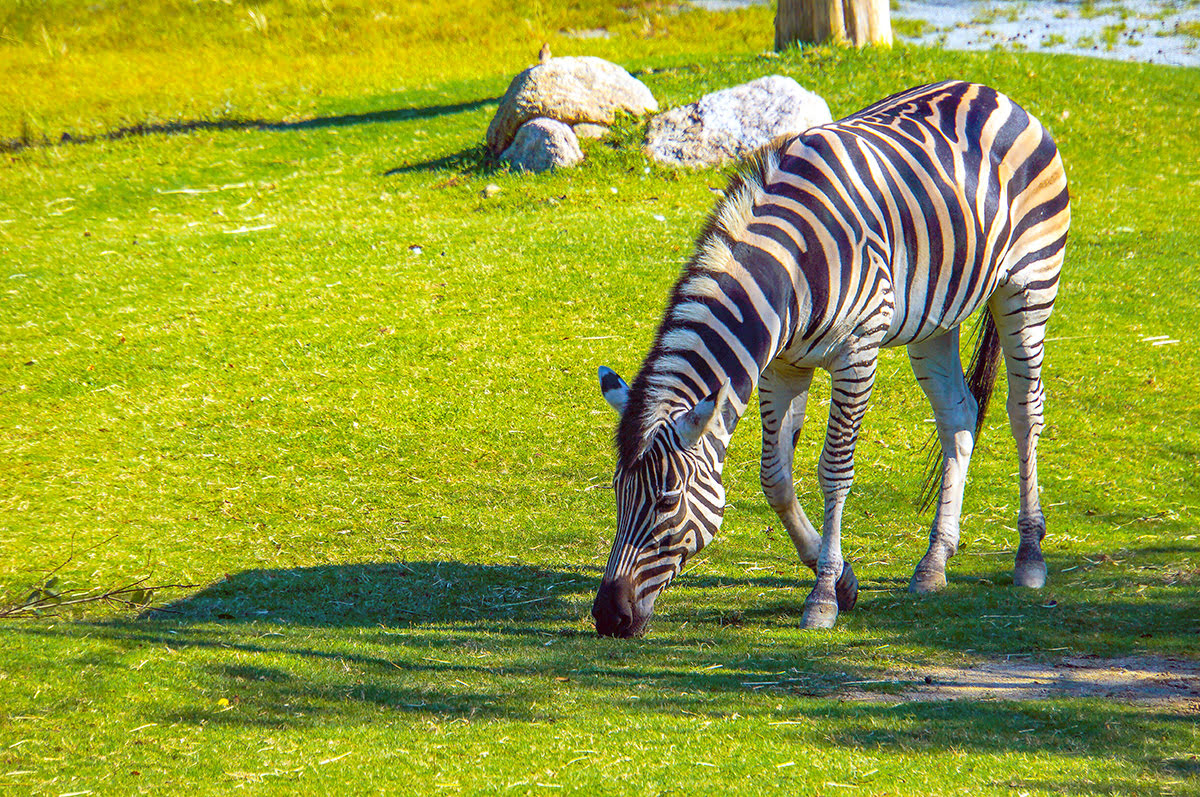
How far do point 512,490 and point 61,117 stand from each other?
1491 centimetres

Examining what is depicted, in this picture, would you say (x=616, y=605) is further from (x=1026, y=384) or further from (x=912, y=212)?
(x=1026, y=384)

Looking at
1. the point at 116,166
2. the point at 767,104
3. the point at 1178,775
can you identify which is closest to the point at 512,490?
the point at 1178,775

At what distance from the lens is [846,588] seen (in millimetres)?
6148

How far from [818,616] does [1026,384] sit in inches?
90.3

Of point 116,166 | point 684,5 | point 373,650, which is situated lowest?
point 373,650

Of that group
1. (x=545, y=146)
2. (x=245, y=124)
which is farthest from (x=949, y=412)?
(x=245, y=124)

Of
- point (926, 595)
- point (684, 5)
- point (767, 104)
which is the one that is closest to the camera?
point (926, 595)

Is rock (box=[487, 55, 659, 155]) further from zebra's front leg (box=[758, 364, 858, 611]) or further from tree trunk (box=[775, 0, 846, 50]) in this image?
zebra's front leg (box=[758, 364, 858, 611])

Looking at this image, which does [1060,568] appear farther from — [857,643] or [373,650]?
[373,650]

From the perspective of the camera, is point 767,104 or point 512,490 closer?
point 512,490

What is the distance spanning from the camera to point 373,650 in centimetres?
535

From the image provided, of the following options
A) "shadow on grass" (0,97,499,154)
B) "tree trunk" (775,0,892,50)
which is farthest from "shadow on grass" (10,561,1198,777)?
"tree trunk" (775,0,892,50)

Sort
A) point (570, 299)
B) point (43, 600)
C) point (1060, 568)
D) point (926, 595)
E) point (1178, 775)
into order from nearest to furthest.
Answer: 1. point (1178, 775)
2. point (43, 600)
3. point (926, 595)
4. point (1060, 568)
5. point (570, 299)

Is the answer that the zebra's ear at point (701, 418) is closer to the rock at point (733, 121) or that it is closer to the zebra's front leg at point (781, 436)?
the zebra's front leg at point (781, 436)
